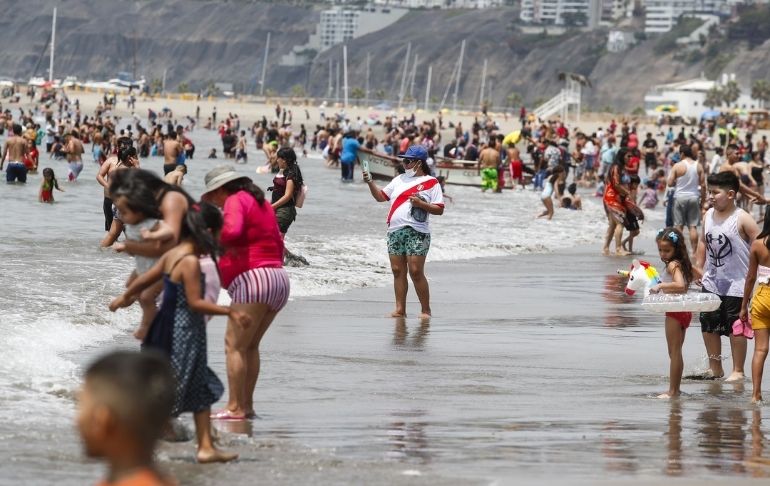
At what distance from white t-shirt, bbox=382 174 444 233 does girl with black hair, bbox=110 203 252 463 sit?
520 cm

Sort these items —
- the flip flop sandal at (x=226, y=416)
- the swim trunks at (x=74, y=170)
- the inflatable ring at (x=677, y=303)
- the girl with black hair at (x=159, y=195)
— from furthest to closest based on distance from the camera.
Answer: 1. the swim trunks at (x=74, y=170)
2. the inflatable ring at (x=677, y=303)
3. the flip flop sandal at (x=226, y=416)
4. the girl with black hair at (x=159, y=195)

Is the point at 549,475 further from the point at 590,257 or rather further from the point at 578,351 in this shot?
the point at 590,257

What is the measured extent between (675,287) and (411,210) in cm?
329

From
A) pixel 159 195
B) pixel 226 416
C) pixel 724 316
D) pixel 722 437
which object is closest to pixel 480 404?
pixel 722 437

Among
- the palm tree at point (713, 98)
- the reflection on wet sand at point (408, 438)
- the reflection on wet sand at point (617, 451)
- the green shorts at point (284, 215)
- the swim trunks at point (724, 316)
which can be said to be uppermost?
the palm tree at point (713, 98)

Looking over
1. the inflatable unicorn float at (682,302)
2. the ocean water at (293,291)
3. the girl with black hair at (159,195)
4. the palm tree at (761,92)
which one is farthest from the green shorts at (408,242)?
the palm tree at (761,92)

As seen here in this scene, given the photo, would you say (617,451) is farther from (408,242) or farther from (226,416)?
(408,242)

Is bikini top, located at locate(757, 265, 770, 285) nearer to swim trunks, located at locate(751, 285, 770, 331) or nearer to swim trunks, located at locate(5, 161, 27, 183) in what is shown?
swim trunks, located at locate(751, 285, 770, 331)

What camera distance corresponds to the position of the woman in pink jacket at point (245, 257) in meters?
7.06

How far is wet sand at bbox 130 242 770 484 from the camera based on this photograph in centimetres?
635

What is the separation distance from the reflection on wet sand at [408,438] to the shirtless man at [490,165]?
27.6 m

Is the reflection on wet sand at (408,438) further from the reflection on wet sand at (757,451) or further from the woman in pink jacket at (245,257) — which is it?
the reflection on wet sand at (757,451)

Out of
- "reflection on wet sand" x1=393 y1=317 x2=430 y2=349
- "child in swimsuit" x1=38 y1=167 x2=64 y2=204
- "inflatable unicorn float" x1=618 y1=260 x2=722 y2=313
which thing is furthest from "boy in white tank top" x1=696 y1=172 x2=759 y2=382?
"child in swimsuit" x1=38 y1=167 x2=64 y2=204

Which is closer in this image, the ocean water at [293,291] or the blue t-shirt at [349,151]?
the ocean water at [293,291]
